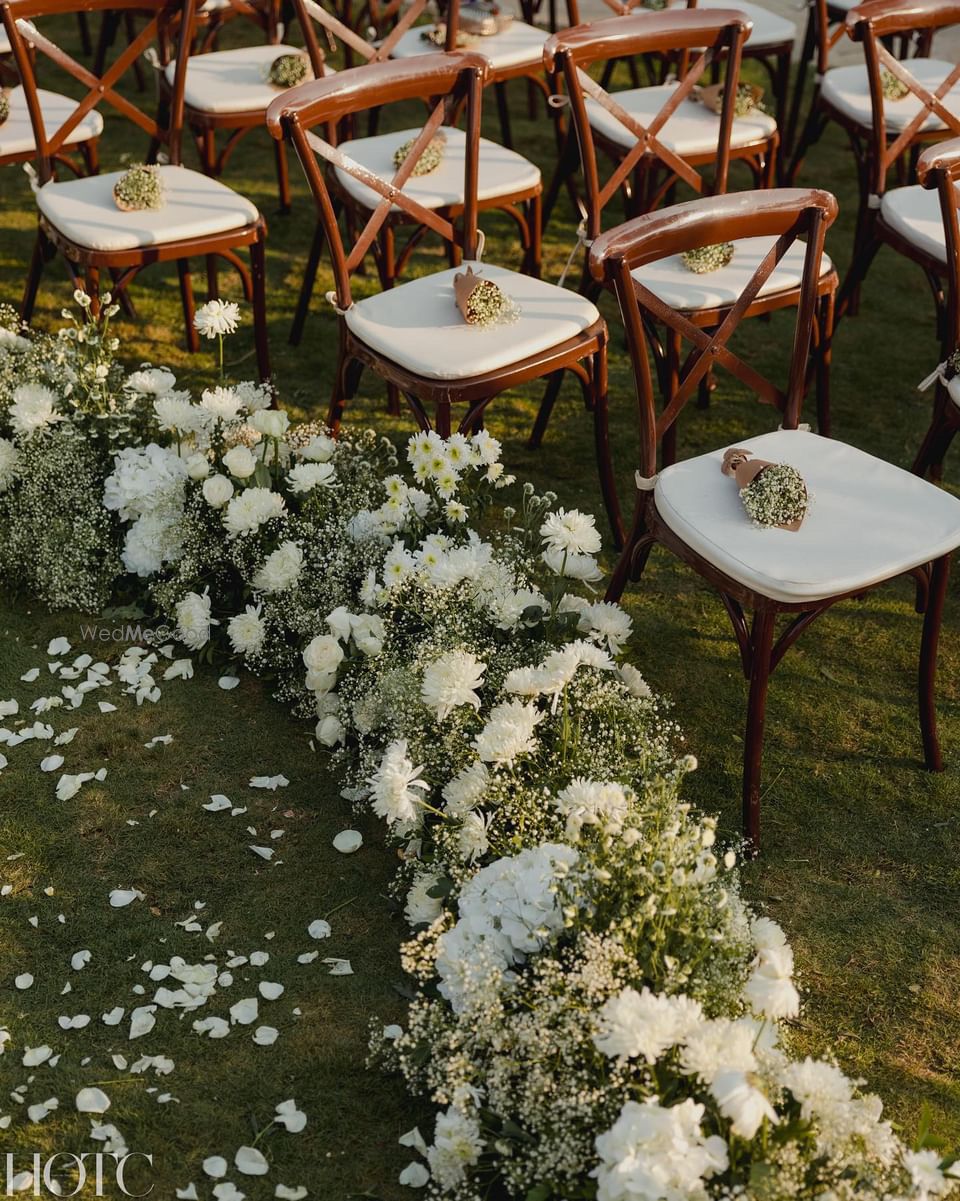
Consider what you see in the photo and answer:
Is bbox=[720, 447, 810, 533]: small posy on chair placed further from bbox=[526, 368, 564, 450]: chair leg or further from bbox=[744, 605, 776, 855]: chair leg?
bbox=[526, 368, 564, 450]: chair leg

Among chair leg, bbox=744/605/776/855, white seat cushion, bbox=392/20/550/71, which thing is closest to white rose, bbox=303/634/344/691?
chair leg, bbox=744/605/776/855

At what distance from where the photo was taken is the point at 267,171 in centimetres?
534

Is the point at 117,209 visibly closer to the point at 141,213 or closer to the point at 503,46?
the point at 141,213

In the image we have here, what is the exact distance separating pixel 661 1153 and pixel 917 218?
8.74 ft

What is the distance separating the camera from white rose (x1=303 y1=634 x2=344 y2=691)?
2.66m

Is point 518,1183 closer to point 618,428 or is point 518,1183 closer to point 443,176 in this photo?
point 618,428

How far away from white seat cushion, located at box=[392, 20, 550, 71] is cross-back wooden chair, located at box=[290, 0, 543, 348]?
0.51m

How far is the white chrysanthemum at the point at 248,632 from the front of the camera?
9.37 ft

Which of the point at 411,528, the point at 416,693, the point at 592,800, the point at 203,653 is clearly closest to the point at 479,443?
the point at 411,528

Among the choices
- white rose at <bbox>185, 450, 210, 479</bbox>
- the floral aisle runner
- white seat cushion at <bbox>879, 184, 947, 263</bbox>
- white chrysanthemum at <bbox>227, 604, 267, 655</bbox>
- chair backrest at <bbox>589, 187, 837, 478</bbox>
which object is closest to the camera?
the floral aisle runner

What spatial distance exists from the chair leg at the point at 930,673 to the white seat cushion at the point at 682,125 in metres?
1.69

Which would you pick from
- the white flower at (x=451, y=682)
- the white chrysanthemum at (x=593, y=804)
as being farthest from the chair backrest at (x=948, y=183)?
the white chrysanthemum at (x=593, y=804)

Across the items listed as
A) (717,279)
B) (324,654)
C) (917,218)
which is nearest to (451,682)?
(324,654)

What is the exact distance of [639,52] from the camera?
3.35 metres
